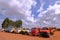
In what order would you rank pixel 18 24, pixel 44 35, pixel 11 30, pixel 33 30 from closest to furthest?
1. pixel 44 35
2. pixel 33 30
3. pixel 11 30
4. pixel 18 24

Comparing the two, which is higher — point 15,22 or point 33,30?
point 15,22

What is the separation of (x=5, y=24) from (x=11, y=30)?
4785 centimetres

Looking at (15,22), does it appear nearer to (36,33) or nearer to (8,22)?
(8,22)

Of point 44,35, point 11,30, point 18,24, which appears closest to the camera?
point 44,35

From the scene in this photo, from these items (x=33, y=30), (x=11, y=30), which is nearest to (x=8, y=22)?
(x=11, y=30)

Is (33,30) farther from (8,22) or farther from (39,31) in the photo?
(8,22)

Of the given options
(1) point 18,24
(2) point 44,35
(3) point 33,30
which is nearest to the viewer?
(2) point 44,35

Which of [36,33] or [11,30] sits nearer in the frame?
[36,33]

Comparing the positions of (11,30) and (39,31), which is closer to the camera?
(39,31)

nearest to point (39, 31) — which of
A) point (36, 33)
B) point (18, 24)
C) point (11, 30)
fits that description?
point (36, 33)

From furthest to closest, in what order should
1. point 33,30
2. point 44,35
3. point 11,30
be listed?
point 11,30, point 33,30, point 44,35

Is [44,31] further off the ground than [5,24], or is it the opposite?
[5,24]

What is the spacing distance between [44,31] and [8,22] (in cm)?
5798

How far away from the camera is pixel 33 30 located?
98.5 feet
